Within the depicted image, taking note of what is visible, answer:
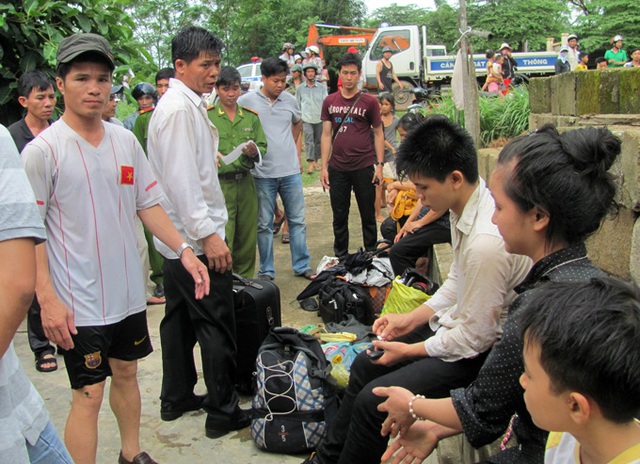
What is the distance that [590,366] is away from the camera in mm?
1343

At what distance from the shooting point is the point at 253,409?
11.4ft

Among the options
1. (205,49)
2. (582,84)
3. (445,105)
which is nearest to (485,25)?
(445,105)

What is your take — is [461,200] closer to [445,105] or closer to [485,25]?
[445,105]

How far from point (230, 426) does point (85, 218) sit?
1.53 m

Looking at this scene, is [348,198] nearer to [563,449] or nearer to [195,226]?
[195,226]

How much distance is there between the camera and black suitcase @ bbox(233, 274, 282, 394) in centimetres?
399

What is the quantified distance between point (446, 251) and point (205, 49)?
248 cm

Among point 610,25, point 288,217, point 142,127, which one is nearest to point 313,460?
point 288,217

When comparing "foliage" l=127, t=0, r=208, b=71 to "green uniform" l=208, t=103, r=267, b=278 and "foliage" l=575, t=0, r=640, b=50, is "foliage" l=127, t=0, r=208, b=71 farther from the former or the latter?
"green uniform" l=208, t=103, r=267, b=278

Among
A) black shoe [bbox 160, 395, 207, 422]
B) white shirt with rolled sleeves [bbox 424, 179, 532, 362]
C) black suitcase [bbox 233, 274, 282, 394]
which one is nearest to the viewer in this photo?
white shirt with rolled sleeves [bbox 424, 179, 532, 362]

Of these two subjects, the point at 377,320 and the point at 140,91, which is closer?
the point at 377,320

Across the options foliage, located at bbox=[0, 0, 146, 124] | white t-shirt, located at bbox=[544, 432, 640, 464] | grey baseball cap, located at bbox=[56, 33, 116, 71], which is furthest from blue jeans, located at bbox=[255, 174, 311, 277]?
white t-shirt, located at bbox=[544, 432, 640, 464]

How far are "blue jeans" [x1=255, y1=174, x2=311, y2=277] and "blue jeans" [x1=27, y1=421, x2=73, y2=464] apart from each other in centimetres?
430

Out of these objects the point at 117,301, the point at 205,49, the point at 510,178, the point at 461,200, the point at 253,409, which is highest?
the point at 205,49
